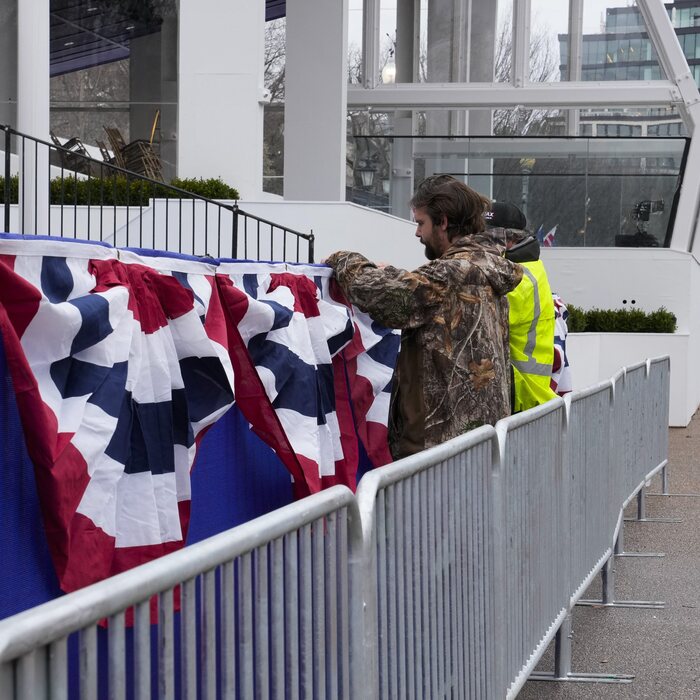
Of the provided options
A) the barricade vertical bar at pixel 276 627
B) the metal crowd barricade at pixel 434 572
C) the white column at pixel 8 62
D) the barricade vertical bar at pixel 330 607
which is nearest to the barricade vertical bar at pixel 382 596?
the metal crowd barricade at pixel 434 572

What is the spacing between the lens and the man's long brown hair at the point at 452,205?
192 inches

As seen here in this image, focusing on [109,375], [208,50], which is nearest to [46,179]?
[208,50]

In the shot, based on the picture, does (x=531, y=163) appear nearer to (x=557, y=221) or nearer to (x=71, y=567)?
(x=557, y=221)

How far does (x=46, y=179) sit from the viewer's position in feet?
39.8

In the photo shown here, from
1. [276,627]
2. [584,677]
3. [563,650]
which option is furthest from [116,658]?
[584,677]

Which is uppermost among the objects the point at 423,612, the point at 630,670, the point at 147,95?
the point at 147,95

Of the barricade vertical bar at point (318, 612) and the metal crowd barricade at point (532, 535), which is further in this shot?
the metal crowd barricade at point (532, 535)

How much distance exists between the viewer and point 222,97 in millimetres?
17922

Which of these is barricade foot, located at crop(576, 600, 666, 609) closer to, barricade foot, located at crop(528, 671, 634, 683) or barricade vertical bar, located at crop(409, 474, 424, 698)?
barricade foot, located at crop(528, 671, 634, 683)

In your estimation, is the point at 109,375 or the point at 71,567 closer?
the point at 71,567

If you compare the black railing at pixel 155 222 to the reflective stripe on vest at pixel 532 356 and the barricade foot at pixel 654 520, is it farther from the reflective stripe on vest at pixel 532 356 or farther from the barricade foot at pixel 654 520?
the reflective stripe on vest at pixel 532 356

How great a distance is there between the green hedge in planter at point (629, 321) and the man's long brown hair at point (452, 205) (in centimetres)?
1611

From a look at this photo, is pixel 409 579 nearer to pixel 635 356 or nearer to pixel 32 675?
pixel 32 675

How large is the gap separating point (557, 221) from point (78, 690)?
22.4 metres
